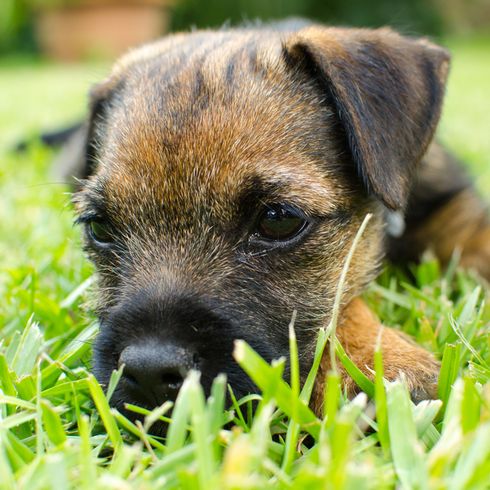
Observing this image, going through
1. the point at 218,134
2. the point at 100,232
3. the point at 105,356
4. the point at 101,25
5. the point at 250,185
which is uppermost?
the point at 218,134

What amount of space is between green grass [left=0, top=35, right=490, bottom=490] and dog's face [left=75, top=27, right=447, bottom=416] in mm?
150

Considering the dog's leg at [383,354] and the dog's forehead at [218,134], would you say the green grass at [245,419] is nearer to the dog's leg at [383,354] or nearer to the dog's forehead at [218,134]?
the dog's leg at [383,354]

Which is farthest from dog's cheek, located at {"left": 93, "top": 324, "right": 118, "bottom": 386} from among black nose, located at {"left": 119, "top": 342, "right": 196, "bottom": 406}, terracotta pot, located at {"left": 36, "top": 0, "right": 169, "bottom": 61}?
terracotta pot, located at {"left": 36, "top": 0, "right": 169, "bottom": 61}

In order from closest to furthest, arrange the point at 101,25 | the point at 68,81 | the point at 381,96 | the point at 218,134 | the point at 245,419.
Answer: the point at 245,419
the point at 218,134
the point at 381,96
the point at 68,81
the point at 101,25

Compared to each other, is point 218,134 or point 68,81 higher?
point 218,134

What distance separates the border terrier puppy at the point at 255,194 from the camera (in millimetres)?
1882

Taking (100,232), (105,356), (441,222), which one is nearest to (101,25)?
(441,222)

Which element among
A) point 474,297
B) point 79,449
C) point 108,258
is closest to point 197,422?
point 79,449

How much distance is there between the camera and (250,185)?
2055 millimetres

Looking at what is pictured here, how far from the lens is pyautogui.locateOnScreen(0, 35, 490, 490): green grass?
1277mm

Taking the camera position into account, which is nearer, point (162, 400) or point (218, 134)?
point (162, 400)

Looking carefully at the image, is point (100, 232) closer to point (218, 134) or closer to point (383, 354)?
point (218, 134)

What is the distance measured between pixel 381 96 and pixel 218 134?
21.8 inches

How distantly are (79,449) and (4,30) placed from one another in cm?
2126
